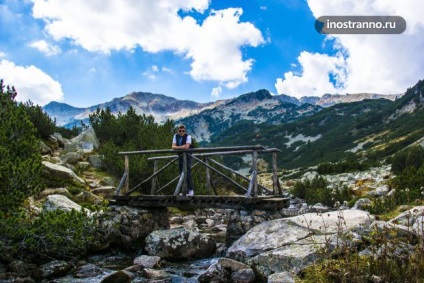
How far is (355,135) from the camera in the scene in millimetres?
100500

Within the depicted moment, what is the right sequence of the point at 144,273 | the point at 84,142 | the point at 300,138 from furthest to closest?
the point at 300,138 < the point at 84,142 < the point at 144,273

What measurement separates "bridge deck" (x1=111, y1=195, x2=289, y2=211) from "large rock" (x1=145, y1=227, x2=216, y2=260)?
0.89 m

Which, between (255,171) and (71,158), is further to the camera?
(71,158)

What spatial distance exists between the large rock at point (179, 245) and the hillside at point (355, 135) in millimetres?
51189

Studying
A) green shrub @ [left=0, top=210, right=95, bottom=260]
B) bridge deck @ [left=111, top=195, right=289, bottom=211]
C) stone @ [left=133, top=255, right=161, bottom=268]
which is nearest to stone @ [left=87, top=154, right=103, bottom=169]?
bridge deck @ [left=111, top=195, right=289, bottom=211]

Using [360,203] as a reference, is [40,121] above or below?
above

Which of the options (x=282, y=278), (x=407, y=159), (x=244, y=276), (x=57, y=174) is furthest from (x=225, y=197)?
(x=407, y=159)

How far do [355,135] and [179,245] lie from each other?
326 feet

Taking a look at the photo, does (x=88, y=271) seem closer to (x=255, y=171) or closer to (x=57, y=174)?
(x=255, y=171)

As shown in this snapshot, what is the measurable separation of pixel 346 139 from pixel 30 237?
3913 inches

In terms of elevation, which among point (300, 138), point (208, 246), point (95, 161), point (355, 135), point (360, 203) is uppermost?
point (300, 138)

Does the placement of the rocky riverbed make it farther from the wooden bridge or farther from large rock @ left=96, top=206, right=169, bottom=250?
the wooden bridge

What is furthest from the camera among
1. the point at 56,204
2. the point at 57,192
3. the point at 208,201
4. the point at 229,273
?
the point at 57,192

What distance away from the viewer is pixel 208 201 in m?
10.9
